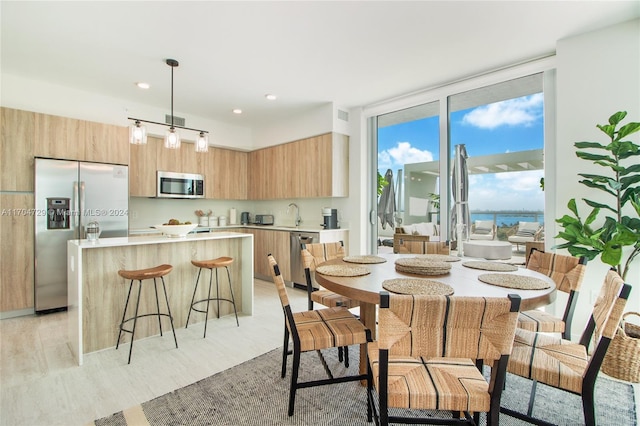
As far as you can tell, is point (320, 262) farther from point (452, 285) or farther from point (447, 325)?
point (447, 325)

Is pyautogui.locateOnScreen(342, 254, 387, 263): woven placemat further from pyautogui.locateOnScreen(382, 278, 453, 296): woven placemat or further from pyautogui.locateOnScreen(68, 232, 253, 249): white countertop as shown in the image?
pyautogui.locateOnScreen(68, 232, 253, 249): white countertop

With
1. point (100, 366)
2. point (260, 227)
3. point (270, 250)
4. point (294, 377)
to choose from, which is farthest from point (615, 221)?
point (260, 227)

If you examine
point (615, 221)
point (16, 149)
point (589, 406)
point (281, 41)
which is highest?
point (281, 41)

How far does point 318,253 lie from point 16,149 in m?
3.58

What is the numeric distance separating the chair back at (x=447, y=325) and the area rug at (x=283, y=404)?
932mm

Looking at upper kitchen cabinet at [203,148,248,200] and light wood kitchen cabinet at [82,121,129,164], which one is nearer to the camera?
light wood kitchen cabinet at [82,121,129,164]

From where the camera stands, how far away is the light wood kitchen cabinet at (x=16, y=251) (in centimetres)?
342

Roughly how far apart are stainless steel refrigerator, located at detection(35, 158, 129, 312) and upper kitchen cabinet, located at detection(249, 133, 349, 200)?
94.9 inches

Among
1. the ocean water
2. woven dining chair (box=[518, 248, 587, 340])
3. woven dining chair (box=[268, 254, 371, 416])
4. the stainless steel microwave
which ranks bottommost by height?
woven dining chair (box=[268, 254, 371, 416])

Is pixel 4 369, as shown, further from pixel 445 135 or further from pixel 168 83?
pixel 445 135

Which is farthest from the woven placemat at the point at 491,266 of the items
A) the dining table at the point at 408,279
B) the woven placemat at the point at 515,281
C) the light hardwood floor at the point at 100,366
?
the light hardwood floor at the point at 100,366

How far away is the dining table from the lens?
4.96 ft

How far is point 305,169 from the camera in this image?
16.4ft

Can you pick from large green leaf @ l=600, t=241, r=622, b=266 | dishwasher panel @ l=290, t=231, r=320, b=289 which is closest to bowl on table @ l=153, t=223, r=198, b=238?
dishwasher panel @ l=290, t=231, r=320, b=289
